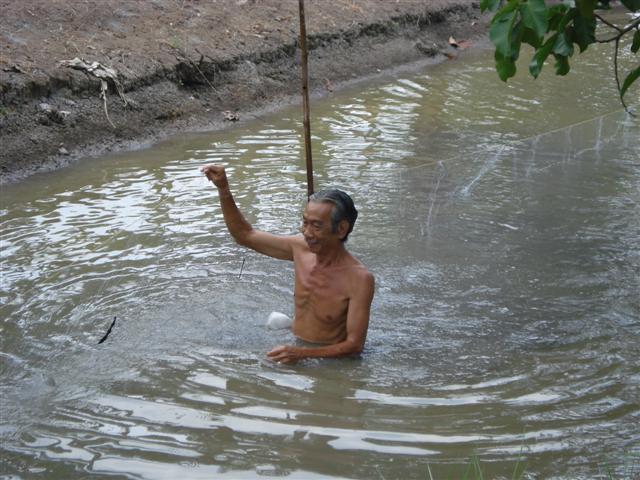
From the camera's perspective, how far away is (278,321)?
5613mm

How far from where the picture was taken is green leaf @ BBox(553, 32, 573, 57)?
4277 mm

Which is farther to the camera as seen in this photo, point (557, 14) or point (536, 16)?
point (557, 14)

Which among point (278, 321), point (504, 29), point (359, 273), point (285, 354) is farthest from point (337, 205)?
point (504, 29)

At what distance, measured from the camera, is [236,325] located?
18.7ft

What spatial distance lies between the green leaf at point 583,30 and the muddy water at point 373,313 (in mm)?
1694

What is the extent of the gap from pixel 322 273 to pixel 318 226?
1.11 ft

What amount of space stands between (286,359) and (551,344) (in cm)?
155

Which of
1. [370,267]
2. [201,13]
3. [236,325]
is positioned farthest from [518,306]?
[201,13]

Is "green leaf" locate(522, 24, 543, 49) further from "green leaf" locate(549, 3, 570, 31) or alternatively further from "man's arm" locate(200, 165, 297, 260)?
"man's arm" locate(200, 165, 297, 260)

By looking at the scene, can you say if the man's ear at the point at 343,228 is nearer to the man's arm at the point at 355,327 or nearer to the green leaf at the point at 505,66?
the man's arm at the point at 355,327

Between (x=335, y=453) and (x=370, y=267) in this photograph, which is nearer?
(x=335, y=453)

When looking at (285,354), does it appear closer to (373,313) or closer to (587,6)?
(373,313)

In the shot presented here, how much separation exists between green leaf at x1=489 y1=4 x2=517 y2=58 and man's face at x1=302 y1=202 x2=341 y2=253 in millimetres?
1371

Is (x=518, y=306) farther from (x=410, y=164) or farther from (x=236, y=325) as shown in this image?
(x=410, y=164)
